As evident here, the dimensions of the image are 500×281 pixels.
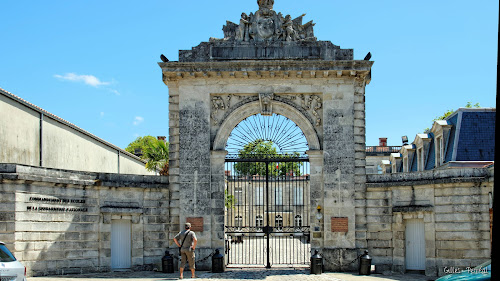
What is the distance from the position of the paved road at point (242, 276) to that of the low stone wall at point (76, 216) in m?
0.57

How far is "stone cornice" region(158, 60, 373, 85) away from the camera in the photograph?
1716cm

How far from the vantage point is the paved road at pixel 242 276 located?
1526cm

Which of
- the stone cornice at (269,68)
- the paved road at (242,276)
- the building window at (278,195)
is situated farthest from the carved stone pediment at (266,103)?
the paved road at (242,276)

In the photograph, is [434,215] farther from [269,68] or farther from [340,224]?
[269,68]

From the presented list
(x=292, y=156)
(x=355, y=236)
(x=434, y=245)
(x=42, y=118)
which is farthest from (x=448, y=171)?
(x=42, y=118)

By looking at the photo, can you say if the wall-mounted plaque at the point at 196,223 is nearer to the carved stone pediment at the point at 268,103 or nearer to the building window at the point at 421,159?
the carved stone pediment at the point at 268,103

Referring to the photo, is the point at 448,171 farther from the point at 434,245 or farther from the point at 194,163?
the point at 194,163

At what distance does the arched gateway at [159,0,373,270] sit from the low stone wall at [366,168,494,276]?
586 millimetres

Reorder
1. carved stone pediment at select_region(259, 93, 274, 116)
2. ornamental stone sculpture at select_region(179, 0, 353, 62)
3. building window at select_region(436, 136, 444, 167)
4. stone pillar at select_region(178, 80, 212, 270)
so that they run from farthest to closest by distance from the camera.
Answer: building window at select_region(436, 136, 444, 167) < ornamental stone sculpture at select_region(179, 0, 353, 62) < carved stone pediment at select_region(259, 93, 274, 116) < stone pillar at select_region(178, 80, 212, 270)

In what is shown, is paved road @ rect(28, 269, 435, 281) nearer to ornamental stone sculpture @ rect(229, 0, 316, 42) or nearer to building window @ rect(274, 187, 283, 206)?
building window @ rect(274, 187, 283, 206)

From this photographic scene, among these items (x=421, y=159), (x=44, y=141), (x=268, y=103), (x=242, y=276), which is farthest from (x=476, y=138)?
(x=44, y=141)

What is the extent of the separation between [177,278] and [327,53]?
802 centimetres

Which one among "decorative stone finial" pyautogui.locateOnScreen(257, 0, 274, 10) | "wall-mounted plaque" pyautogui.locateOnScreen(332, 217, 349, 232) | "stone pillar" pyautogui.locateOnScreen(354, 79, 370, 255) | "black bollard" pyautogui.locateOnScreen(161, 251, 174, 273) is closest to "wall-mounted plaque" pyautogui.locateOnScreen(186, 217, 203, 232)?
"black bollard" pyautogui.locateOnScreen(161, 251, 174, 273)

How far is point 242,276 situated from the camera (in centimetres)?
1595
